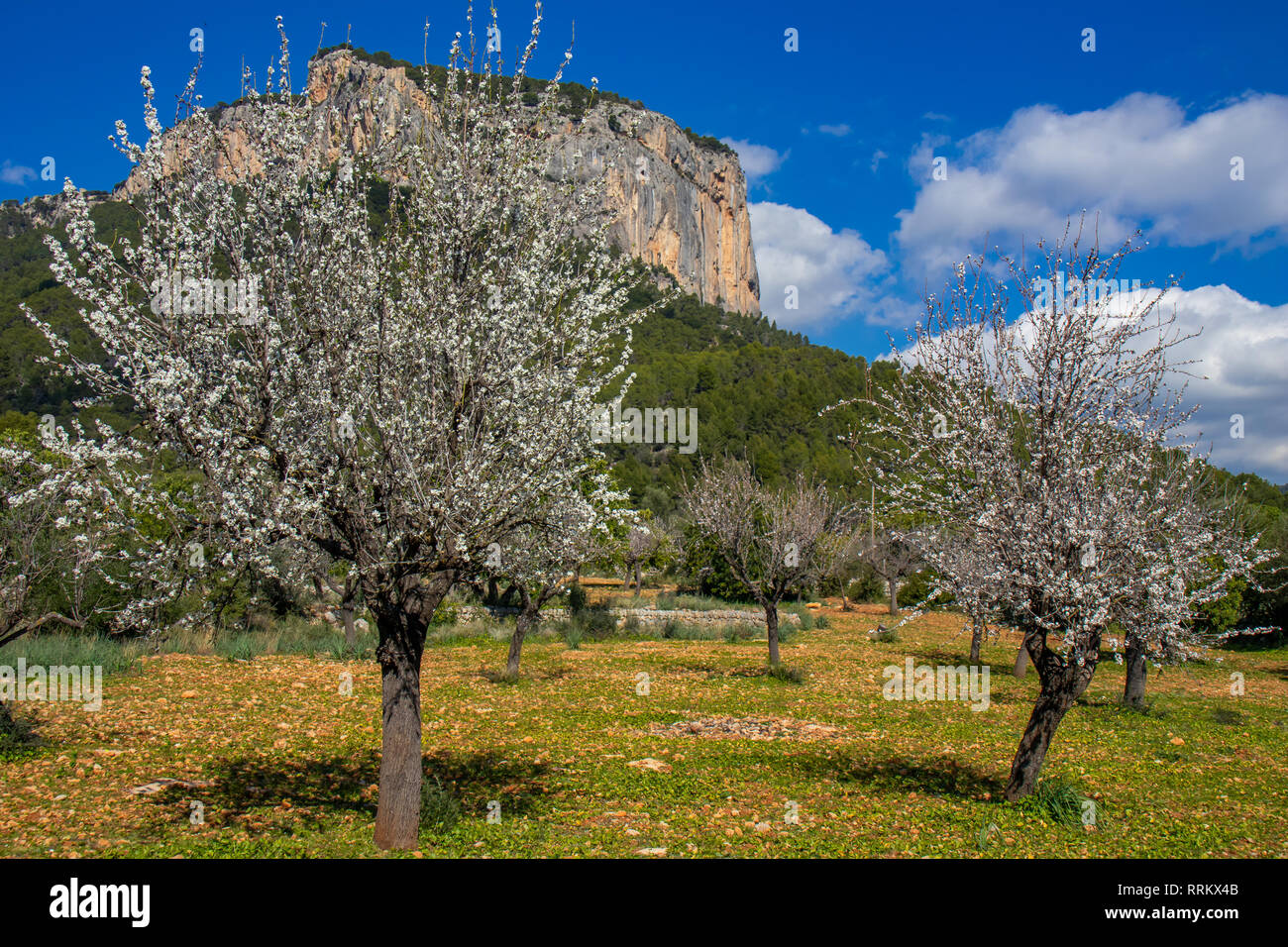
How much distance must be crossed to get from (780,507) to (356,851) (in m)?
23.6

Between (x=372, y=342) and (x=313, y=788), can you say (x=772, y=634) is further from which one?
(x=372, y=342)

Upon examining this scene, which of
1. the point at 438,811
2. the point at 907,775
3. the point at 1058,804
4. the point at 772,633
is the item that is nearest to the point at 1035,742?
the point at 1058,804

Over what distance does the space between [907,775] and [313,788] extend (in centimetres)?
780

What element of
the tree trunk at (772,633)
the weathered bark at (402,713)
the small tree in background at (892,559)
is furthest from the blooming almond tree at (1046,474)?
the small tree in background at (892,559)

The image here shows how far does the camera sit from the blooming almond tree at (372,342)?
593cm

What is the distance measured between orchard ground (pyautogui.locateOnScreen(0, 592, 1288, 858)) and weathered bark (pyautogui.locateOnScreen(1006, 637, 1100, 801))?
30cm

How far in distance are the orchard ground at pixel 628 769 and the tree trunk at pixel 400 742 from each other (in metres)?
0.29

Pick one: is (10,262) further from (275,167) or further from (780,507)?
(275,167)

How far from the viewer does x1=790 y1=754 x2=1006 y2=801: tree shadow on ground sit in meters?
9.98

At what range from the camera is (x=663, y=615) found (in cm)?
3170

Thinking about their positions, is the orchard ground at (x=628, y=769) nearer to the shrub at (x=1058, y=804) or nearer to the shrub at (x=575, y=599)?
the shrub at (x=1058, y=804)

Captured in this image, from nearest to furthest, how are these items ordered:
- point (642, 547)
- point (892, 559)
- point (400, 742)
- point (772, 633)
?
1. point (400, 742)
2. point (772, 633)
3. point (892, 559)
4. point (642, 547)

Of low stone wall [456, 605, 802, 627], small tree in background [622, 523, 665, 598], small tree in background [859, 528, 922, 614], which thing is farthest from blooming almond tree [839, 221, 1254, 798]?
small tree in background [622, 523, 665, 598]
